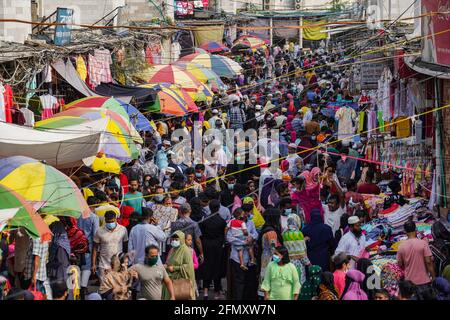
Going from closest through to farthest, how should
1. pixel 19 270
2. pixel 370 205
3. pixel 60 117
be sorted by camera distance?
pixel 19 270
pixel 370 205
pixel 60 117

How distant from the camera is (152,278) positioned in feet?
39.1

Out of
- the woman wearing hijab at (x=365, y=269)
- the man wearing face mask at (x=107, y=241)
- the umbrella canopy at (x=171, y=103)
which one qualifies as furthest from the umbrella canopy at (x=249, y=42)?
the woman wearing hijab at (x=365, y=269)

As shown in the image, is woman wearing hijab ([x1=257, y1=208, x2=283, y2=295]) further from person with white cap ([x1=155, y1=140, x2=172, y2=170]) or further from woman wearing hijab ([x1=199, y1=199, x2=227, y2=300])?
person with white cap ([x1=155, y1=140, x2=172, y2=170])

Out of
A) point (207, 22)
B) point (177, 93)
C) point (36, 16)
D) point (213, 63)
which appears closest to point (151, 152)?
point (177, 93)

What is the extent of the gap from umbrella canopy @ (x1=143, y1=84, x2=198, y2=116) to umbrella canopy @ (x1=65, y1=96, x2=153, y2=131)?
3.11 metres

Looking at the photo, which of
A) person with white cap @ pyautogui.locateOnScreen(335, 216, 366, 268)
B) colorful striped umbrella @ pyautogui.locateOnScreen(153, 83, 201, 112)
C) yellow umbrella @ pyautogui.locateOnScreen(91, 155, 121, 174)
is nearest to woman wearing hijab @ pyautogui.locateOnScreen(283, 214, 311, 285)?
person with white cap @ pyautogui.locateOnScreen(335, 216, 366, 268)

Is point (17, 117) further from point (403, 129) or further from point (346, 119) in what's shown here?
point (346, 119)

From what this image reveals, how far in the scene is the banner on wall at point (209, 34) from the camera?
47.0 m

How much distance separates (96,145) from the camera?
17.0 m

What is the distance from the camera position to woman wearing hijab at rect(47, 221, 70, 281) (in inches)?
520

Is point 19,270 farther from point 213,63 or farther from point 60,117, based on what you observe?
point 213,63

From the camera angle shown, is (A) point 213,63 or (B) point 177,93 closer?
(B) point 177,93

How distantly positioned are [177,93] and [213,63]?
893 centimetres

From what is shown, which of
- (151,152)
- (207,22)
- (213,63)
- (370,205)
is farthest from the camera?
(207,22)
